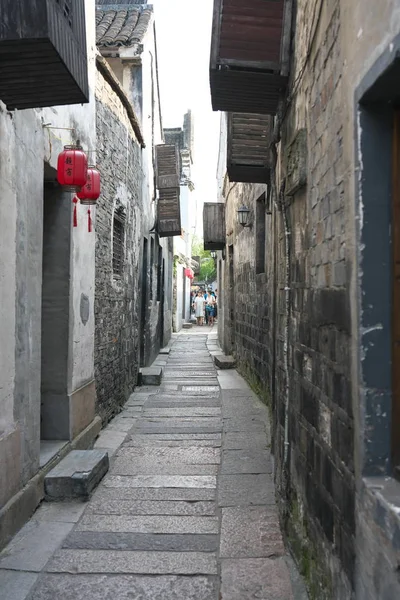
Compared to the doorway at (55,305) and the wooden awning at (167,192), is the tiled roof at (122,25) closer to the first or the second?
the wooden awning at (167,192)

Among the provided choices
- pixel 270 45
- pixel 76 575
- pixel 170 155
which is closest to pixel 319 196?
pixel 270 45

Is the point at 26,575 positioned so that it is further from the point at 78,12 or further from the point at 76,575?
the point at 78,12

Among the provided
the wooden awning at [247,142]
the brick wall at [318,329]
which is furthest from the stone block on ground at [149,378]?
the brick wall at [318,329]

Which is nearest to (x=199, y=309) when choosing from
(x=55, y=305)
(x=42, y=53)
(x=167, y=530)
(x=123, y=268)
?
(x=123, y=268)

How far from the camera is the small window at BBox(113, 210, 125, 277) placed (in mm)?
7609

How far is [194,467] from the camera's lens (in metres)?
5.18

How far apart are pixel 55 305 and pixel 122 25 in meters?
7.68

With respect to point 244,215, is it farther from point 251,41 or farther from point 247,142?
point 251,41

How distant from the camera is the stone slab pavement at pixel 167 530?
3.11 meters

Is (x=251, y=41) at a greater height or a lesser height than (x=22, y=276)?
greater

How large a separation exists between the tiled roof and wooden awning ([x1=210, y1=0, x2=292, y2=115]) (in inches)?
259

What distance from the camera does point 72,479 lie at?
4340 millimetres

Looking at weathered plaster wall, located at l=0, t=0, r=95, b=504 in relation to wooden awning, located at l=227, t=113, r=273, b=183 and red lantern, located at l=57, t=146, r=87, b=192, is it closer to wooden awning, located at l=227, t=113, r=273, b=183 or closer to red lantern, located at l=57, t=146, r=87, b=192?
red lantern, located at l=57, t=146, r=87, b=192

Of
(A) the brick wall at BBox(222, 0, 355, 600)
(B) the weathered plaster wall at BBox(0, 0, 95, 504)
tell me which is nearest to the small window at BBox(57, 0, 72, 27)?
(B) the weathered plaster wall at BBox(0, 0, 95, 504)
